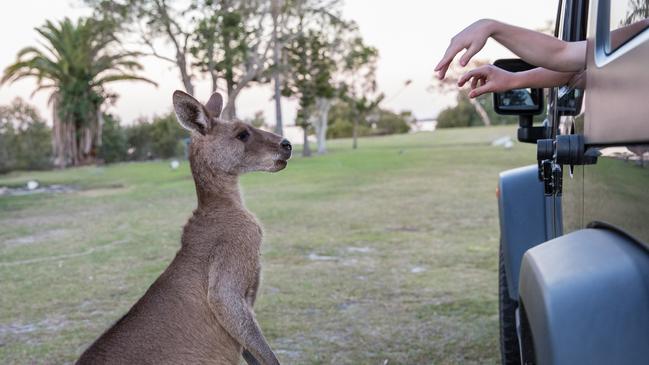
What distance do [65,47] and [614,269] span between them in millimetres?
39993

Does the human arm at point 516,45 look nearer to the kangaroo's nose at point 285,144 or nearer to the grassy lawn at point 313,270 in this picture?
the kangaroo's nose at point 285,144

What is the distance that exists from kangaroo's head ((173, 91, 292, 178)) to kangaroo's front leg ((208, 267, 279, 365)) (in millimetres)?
443

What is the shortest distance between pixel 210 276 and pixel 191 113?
0.61 metres

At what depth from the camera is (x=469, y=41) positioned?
6.23ft

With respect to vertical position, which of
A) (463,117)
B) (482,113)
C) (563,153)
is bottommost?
(563,153)

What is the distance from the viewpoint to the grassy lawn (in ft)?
16.6

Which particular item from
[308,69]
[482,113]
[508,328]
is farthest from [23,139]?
[508,328]

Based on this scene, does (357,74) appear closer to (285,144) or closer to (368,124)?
(368,124)

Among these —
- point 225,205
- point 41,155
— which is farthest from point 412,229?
point 41,155

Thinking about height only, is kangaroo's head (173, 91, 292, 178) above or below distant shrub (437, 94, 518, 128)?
below

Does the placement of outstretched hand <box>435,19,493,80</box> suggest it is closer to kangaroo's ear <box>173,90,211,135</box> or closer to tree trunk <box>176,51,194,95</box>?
kangaroo's ear <box>173,90,211,135</box>

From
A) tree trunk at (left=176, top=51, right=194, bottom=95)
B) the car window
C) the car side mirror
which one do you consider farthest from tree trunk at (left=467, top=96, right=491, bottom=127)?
the car window

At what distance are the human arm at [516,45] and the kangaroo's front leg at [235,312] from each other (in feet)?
4.00

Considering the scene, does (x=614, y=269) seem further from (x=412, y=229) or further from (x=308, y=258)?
(x=412, y=229)
